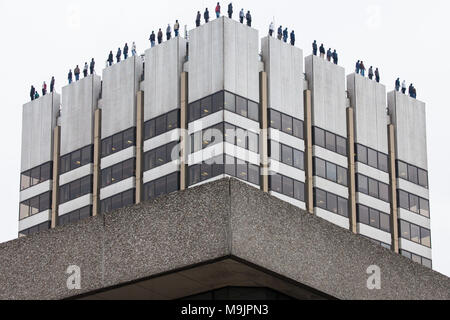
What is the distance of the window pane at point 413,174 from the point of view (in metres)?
104

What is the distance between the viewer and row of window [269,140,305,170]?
9050 centimetres

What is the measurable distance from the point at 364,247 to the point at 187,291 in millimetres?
3774

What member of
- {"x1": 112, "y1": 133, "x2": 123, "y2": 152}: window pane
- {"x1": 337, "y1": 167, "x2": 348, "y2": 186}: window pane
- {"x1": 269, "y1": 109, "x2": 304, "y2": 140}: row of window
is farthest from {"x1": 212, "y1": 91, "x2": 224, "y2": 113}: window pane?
{"x1": 337, "y1": 167, "x2": 348, "y2": 186}: window pane

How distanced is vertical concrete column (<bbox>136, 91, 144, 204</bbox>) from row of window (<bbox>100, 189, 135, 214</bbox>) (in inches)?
27.6

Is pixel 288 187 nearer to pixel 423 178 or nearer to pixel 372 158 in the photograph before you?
pixel 372 158

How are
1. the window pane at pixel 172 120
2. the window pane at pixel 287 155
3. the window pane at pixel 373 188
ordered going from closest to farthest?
the window pane at pixel 287 155 < the window pane at pixel 172 120 < the window pane at pixel 373 188

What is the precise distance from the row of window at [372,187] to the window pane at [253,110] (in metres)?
12.6

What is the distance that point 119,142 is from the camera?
9650 cm

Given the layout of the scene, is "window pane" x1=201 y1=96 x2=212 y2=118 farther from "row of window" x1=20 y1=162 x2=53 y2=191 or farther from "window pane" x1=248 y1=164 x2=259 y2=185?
"row of window" x1=20 y1=162 x2=53 y2=191

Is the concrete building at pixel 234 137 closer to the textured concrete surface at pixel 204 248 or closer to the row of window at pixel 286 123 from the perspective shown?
the row of window at pixel 286 123

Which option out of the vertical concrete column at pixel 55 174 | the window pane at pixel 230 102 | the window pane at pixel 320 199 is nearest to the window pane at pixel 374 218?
the window pane at pixel 320 199
